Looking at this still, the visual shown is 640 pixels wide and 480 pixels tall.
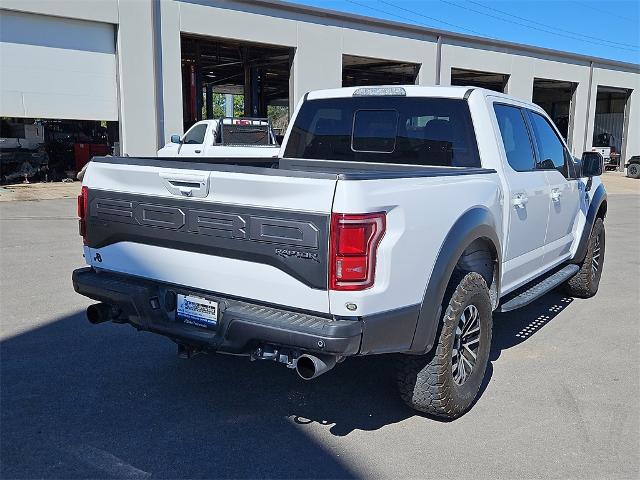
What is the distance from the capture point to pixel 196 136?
15961 mm

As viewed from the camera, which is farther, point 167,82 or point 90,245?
point 167,82

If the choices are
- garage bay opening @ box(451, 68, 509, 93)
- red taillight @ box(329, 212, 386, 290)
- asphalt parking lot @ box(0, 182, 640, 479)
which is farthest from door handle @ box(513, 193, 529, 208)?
garage bay opening @ box(451, 68, 509, 93)

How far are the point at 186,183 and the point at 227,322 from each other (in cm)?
78

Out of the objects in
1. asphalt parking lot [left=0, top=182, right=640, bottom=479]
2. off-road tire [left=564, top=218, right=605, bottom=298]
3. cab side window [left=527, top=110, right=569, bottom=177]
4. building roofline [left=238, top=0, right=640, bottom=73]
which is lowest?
asphalt parking lot [left=0, top=182, right=640, bottom=479]

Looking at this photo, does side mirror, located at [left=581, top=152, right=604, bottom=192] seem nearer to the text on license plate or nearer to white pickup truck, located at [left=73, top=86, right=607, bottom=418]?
white pickup truck, located at [left=73, top=86, right=607, bottom=418]

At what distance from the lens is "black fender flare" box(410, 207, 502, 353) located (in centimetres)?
317

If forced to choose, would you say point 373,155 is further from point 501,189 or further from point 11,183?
point 11,183

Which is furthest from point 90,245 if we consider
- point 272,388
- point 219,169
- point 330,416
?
point 330,416

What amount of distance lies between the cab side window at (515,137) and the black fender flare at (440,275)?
1.07 m

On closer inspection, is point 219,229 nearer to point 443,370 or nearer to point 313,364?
point 313,364

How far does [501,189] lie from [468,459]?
1.79 meters

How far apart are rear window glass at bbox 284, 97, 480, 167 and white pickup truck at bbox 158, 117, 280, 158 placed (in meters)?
9.73

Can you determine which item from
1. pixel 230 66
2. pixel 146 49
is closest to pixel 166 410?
pixel 146 49

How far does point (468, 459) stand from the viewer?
3221 mm
